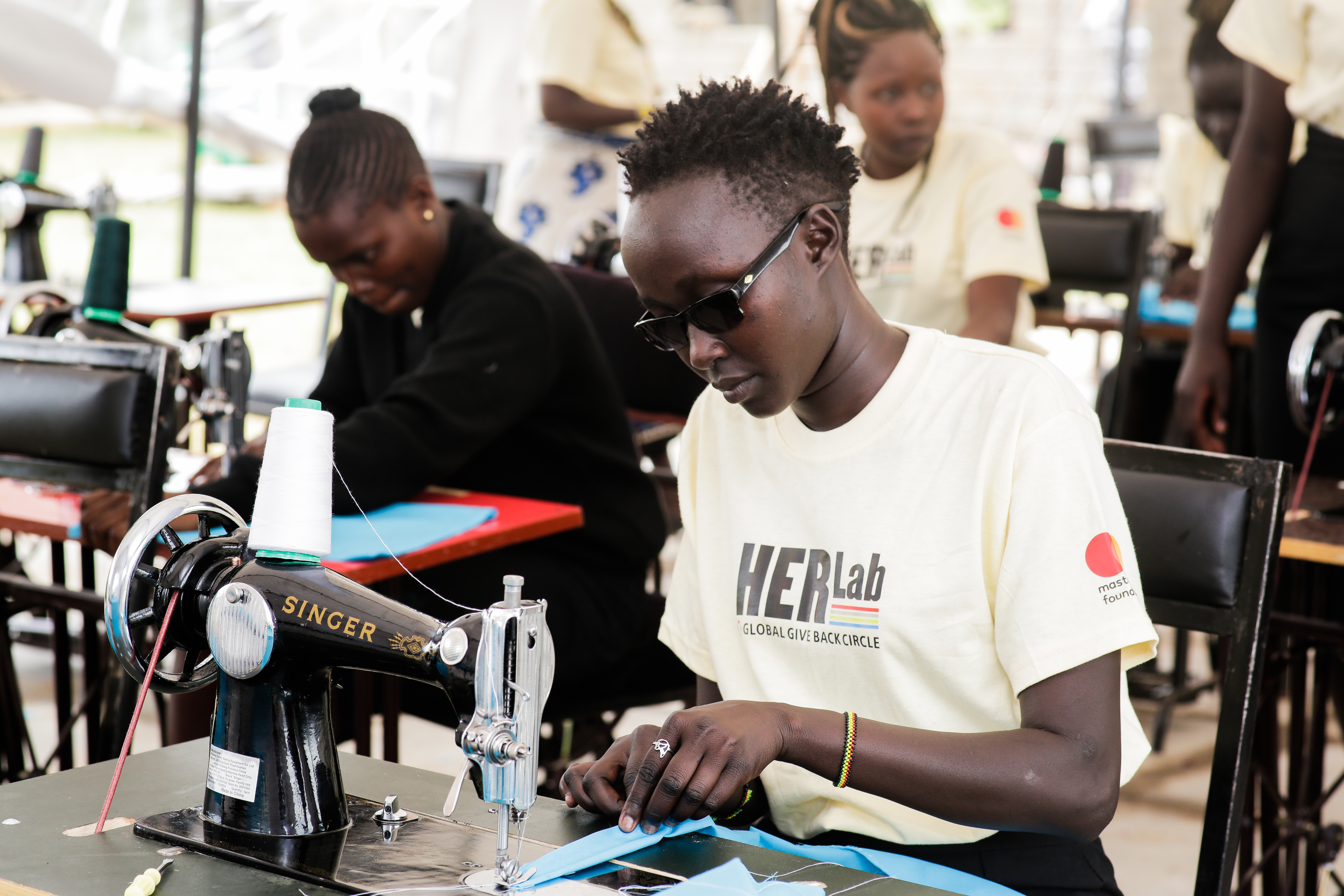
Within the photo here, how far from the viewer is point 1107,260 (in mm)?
4133

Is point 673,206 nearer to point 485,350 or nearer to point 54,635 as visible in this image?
point 485,350

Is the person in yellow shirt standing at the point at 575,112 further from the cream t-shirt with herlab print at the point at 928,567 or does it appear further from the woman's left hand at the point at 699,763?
the woman's left hand at the point at 699,763

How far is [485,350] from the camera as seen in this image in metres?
2.30

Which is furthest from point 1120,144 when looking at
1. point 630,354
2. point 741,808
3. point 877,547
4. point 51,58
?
point 741,808

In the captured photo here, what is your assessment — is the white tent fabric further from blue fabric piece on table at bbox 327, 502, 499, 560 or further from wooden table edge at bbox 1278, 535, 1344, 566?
wooden table edge at bbox 1278, 535, 1344, 566

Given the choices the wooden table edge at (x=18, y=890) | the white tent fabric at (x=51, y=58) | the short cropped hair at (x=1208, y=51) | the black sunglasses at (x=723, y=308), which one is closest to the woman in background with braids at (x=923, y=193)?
the short cropped hair at (x=1208, y=51)

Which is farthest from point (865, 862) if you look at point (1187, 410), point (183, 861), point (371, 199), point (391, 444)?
point (1187, 410)

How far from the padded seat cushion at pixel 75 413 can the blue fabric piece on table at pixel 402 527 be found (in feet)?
1.00

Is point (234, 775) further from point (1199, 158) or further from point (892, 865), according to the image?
point (1199, 158)

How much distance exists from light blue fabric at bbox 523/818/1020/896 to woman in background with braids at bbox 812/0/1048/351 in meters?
1.82

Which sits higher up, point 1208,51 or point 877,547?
point 1208,51

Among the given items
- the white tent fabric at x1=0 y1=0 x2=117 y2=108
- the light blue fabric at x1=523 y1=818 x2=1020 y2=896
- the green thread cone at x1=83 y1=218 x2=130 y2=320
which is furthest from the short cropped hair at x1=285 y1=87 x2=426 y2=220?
the white tent fabric at x1=0 y1=0 x2=117 y2=108

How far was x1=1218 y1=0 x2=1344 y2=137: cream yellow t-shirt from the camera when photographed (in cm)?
240

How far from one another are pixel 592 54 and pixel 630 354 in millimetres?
1665
